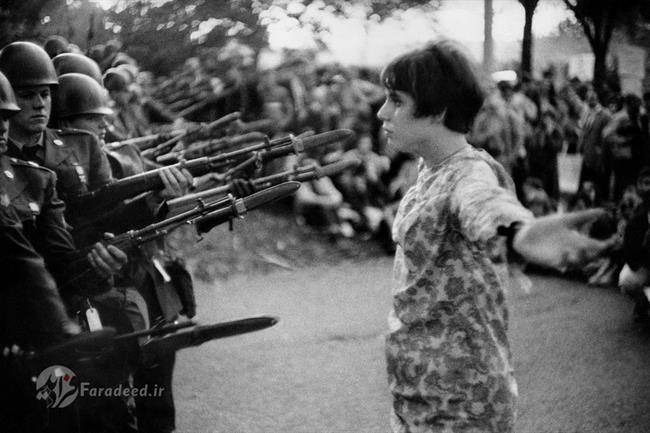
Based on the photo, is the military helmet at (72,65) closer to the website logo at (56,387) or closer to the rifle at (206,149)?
the rifle at (206,149)

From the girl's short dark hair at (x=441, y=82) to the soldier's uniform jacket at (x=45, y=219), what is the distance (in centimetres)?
117

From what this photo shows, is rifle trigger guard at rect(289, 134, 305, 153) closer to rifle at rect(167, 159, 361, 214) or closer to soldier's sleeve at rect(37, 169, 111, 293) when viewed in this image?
rifle at rect(167, 159, 361, 214)

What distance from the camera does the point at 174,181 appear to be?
Result: 9.29 feet

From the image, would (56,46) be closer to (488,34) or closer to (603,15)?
(488,34)

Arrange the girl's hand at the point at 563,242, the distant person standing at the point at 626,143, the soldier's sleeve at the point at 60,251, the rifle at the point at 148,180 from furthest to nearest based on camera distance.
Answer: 1. the distant person standing at the point at 626,143
2. the rifle at the point at 148,180
3. the soldier's sleeve at the point at 60,251
4. the girl's hand at the point at 563,242

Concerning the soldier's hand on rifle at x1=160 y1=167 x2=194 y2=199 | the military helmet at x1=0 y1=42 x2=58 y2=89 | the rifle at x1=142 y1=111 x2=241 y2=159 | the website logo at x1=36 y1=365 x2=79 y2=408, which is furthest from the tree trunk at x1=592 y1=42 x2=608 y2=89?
the website logo at x1=36 y1=365 x2=79 y2=408

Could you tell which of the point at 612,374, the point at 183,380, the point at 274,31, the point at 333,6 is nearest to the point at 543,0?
the point at 333,6

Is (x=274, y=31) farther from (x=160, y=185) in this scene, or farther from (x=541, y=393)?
(x=541, y=393)

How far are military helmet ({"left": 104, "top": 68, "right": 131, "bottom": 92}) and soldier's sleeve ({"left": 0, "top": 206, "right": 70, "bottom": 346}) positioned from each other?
2133mm

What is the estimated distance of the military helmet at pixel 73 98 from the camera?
2.96 metres

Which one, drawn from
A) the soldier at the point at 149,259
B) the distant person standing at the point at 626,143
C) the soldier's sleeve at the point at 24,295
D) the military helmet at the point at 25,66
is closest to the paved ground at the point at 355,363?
the soldier at the point at 149,259

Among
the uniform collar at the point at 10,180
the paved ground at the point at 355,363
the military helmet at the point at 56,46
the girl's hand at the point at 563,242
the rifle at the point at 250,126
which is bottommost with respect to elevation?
the paved ground at the point at 355,363

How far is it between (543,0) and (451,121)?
4.47 m

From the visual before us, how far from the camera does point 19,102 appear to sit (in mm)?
2377
